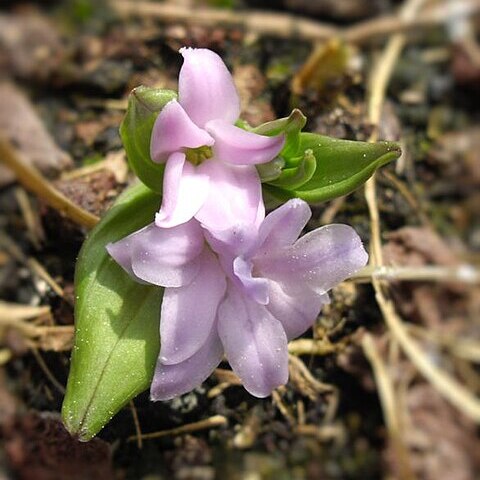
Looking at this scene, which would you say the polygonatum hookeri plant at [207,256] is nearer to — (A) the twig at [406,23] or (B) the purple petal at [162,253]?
(B) the purple petal at [162,253]

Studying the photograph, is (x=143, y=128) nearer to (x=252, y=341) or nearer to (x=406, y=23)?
(x=252, y=341)

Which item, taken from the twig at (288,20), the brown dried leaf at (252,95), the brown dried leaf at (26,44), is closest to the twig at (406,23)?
the twig at (288,20)

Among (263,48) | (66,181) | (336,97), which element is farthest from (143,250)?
(263,48)

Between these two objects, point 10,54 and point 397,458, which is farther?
point 10,54

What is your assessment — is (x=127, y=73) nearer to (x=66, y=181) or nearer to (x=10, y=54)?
(x=66, y=181)

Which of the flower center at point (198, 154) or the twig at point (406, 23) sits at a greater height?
the flower center at point (198, 154)

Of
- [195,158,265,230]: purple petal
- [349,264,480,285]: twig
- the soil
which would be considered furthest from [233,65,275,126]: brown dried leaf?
[195,158,265,230]: purple petal
